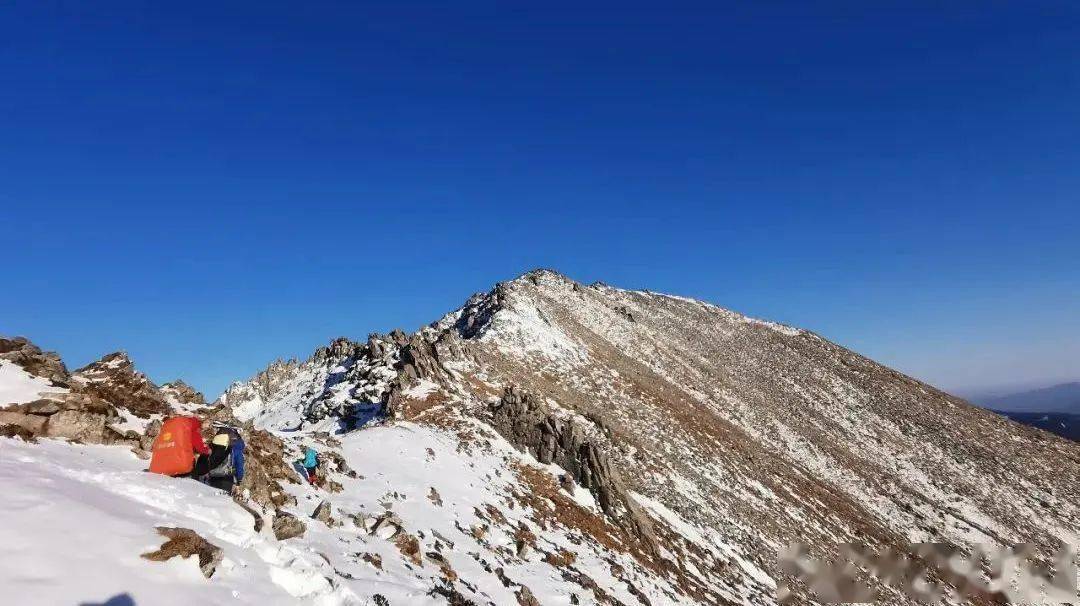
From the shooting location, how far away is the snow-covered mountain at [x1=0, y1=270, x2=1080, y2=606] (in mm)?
11227

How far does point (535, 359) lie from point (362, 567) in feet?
123

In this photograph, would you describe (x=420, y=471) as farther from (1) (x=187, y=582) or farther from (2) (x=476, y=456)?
(1) (x=187, y=582)

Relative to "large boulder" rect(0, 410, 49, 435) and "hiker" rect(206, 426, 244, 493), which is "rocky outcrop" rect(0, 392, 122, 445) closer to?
"large boulder" rect(0, 410, 49, 435)

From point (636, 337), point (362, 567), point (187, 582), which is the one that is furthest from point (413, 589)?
point (636, 337)

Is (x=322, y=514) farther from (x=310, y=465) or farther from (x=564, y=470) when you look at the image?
(x=564, y=470)

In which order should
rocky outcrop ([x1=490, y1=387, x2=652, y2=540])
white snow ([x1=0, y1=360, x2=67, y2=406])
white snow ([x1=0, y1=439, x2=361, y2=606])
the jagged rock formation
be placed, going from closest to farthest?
1. white snow ([x1=0, y1=439, x2=361, y2=606])
2. white snow ([x1=0, y1=360, x2=67, y2=406])
3. rocky outcrop ([x1=490, y1=387, x2=652, y2=540])
4. the jagged rock formation

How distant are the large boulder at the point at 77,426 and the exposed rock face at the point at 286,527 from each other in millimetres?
5115

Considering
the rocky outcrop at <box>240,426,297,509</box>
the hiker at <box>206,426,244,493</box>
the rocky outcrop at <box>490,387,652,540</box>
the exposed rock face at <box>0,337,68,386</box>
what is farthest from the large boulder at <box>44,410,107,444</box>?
the rocky outcrop at <box>490,387,652,540</box>

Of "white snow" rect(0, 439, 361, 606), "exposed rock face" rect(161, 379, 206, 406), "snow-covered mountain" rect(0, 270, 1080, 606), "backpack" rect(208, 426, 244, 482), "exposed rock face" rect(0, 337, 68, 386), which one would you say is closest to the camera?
"white snow" rect(0, 439, 361, 606)

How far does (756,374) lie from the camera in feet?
251

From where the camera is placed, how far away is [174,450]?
41.7 feet

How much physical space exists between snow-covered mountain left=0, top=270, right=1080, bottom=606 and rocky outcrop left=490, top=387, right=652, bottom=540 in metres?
0.15

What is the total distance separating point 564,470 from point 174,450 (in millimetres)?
22902

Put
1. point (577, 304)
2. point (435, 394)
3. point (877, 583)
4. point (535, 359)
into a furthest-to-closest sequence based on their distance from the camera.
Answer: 1. point (577, 304)
2. point (535, 359)
3. point (877, 583)
4. point (435, 394)
